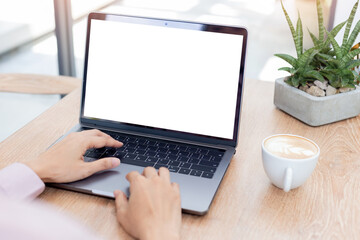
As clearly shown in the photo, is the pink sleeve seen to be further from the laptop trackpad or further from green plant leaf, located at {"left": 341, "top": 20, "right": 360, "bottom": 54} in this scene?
green plant leaf, located at {"left": 341, "top": 20, "right": 360, "bottom": 54}

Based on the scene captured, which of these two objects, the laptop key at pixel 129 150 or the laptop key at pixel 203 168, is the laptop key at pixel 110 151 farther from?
the laptop key at pixel 203 168

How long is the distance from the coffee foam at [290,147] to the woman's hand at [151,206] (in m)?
0.20

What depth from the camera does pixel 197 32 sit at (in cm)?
97

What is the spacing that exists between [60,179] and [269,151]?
375 mm

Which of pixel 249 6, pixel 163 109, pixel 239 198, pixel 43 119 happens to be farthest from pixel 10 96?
pixel 239 198

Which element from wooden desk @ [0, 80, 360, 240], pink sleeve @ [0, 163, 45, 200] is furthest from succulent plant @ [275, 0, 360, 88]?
pink sleeve @ [0, 163, 45, 200]

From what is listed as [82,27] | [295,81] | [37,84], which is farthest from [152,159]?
[82,27]

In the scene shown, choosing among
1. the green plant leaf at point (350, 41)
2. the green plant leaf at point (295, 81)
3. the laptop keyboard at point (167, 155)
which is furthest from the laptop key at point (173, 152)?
the green plant leaf at point (350, 41)

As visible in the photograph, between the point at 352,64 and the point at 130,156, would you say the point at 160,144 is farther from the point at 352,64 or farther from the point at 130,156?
the point at 352,64

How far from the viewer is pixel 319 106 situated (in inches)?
42.7

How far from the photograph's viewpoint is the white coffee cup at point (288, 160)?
2.70 feet

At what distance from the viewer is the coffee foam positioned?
2.79 feet

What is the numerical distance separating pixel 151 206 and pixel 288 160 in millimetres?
250

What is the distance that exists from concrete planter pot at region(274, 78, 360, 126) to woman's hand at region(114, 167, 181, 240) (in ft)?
1.42
